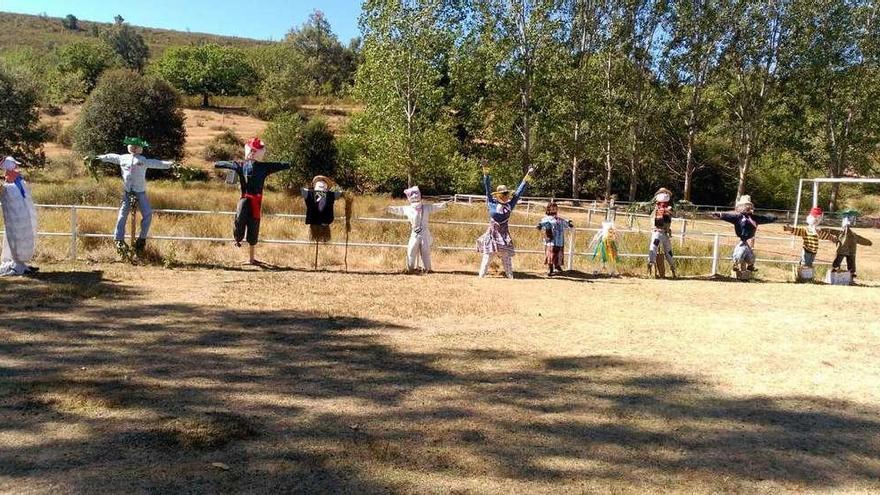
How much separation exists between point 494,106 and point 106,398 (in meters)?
33.0

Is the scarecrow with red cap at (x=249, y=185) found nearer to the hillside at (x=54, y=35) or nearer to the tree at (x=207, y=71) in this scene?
the tree at (x=207, y=71)

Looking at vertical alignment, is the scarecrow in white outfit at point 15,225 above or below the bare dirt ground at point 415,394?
above

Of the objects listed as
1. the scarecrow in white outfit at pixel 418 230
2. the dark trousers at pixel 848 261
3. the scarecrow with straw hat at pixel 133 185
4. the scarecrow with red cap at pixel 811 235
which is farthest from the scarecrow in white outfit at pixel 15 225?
the dark trousers at pixel 848 261

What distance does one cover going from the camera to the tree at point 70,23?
112 metres

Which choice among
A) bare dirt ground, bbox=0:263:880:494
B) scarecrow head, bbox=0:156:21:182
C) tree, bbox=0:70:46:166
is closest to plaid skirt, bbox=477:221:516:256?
bare dirt ground, bbox=0:263:880:494

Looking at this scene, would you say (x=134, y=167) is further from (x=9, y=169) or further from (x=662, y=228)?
(x=662, y=228)

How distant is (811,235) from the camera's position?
12.3 metres

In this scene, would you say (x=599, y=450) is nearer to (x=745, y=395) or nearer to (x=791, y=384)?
(x=745, y=395)

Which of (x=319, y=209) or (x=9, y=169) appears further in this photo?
(x=319, y=209)

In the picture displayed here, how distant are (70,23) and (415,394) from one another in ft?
437

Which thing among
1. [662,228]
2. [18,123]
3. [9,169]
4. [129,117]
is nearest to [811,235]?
[662,228]

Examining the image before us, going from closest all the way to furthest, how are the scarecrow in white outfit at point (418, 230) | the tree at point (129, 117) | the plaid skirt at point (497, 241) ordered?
Answer: the plaid skirt at point (497, 241)
the scarecrow in white outfit at point (418, 230)
the tree at point (129, 117)

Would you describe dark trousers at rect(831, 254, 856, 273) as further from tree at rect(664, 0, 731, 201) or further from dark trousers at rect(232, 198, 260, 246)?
tree at rect(664, 0, 731, 201)

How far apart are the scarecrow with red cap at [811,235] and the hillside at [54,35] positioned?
97.4 m
